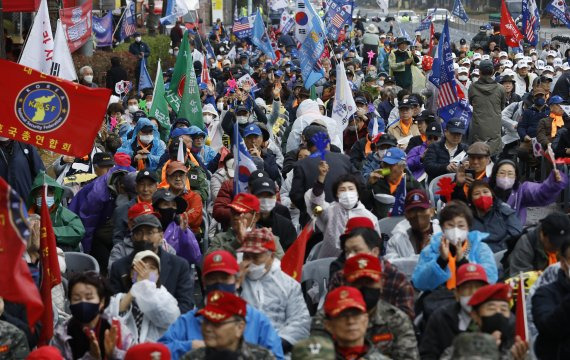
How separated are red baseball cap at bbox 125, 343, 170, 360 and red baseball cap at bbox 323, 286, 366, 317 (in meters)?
0.86

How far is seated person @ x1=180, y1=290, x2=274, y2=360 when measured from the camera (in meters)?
6.56

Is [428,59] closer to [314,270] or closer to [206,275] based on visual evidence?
[314,270]

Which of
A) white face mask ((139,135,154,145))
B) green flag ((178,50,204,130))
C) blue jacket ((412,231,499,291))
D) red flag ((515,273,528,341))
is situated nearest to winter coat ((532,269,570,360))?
red flag ((515,273,528,341))

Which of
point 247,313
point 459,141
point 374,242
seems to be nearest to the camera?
point 247,313

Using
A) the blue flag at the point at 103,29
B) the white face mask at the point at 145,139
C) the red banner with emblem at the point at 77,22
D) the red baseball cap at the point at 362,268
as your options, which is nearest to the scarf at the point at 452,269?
the red baseball cap at the point at 362,268

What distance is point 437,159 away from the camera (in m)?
13.6

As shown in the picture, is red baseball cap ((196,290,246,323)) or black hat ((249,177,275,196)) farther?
black hat ((249,177,275,196))

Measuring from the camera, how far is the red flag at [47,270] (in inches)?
324

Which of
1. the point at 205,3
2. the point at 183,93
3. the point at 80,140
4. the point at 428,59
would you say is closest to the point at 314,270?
the point at 80,140

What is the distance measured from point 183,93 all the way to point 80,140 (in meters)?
6.57

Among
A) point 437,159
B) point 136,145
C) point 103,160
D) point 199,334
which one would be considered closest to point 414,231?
point 199,334

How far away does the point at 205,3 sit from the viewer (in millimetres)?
69125

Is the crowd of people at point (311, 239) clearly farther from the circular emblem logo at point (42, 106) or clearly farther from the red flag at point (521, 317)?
the circular emblem logo at point (42, 106)

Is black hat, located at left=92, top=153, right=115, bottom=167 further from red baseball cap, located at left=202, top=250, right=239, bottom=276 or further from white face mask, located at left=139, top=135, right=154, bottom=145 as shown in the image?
red baseball cap, located at left=202, top=250, right=239, bottom=276
